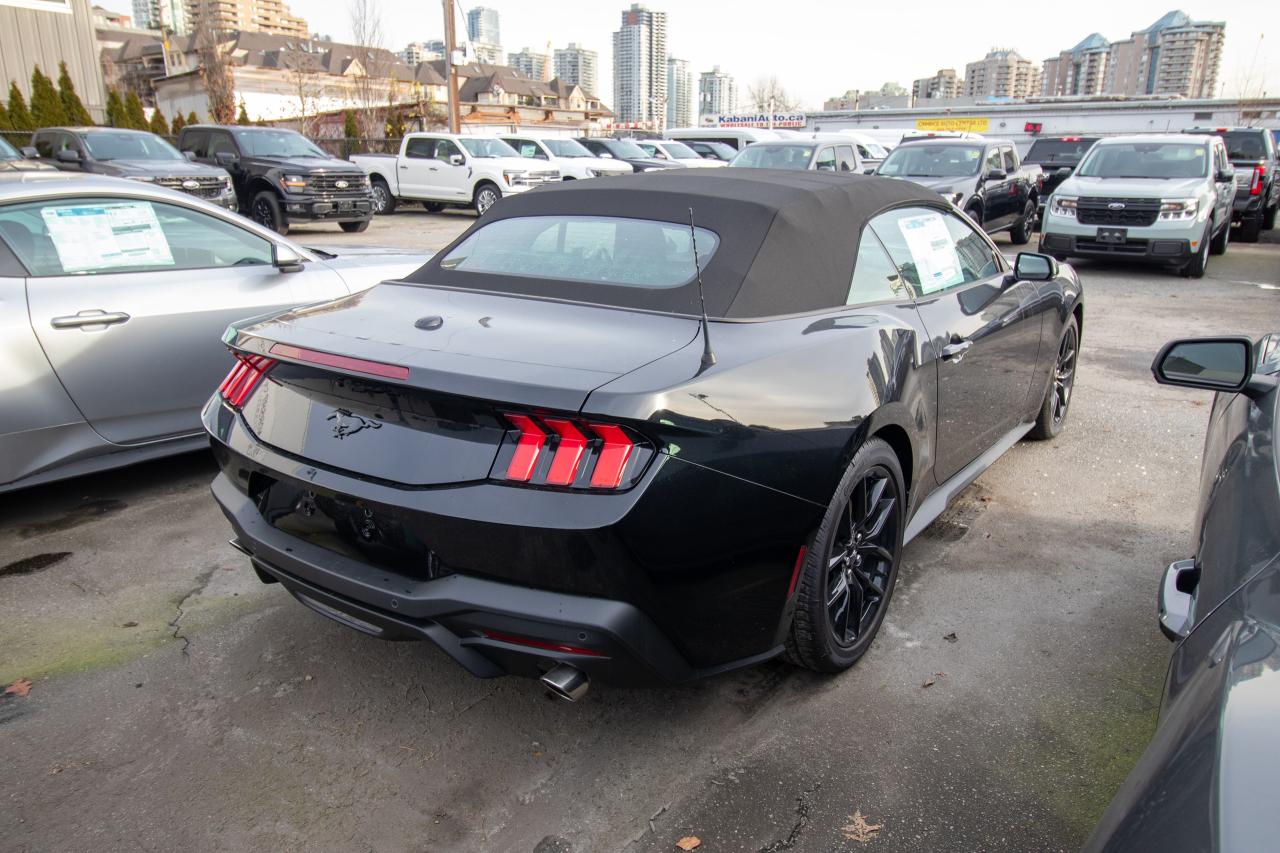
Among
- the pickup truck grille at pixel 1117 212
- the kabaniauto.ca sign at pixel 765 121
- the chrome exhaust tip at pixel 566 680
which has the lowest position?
the chrome exhaust tip at pixel 566 680

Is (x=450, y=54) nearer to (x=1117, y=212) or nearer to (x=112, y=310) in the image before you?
(x=1117, y=212)

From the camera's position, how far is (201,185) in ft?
44.7

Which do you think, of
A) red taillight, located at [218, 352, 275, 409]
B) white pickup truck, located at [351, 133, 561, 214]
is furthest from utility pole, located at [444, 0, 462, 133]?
red taillight, located at [218, 352, 275, 409]

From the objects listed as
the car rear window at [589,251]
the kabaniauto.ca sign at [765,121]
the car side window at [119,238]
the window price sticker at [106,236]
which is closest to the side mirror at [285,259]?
the car side window at [119,238]

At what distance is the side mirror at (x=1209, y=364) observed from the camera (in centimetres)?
246

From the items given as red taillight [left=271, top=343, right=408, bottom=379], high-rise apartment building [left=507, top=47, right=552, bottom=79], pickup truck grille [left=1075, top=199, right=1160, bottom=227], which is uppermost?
high-rise apartment building [left=507, top=47, right=552, bottom=79]

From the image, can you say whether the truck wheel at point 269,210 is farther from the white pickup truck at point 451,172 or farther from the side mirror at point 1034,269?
the side mirror at point 1034,269

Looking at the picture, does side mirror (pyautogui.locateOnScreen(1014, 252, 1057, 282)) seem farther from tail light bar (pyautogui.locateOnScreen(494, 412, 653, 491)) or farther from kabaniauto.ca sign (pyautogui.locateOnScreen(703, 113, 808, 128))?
kabaniauto.ca sign (pyautogui.locateOnScreen(703, 113, 808, 128))

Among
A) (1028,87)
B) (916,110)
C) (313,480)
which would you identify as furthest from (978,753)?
(1028,87)

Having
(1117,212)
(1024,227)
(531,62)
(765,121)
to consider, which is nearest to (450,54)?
(1024,227)

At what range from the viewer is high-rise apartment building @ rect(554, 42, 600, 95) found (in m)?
166

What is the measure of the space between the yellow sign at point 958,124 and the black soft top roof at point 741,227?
4003cm

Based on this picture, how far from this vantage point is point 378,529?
2.45 m

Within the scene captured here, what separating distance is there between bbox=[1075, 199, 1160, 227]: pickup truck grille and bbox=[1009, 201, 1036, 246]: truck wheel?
3.31m
